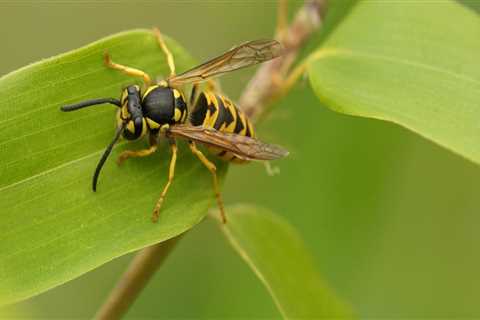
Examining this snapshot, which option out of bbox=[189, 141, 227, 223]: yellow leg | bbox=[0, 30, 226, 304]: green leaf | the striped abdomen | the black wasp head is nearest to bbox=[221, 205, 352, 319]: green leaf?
bbox=[189, 141, 227, 223]: yellow leg

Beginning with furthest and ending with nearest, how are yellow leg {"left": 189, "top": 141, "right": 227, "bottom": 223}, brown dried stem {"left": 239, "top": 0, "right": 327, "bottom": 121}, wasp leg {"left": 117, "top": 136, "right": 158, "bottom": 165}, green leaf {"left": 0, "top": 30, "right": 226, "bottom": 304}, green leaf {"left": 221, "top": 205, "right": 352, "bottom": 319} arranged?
brown dried stem {"left": 239, "top": 0, "right": 327, "bottom": 121} → green leaf {"left": 221, "top": 205, "right": 352, "bottom": 319} → yellow leg {"left": 189, "top": 141, "right": 227, "bottom": 223} → wasp leg {"left": 117, "top": 136, "right": 158, "bottom": 165} → green leaf {"left": 0, "top": 30, "right": 226, "bottom": 304}

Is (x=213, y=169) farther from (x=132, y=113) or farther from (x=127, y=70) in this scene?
(x=127, y=70)

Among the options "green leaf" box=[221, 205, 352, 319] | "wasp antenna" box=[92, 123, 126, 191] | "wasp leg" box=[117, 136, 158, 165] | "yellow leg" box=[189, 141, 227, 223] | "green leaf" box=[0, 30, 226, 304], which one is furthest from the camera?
"green leaf" box=[221, 205, 352, 319]

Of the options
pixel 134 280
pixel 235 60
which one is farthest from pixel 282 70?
pixel 134 280

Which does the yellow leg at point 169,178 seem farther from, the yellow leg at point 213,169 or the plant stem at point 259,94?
the plant stem at point 259,94

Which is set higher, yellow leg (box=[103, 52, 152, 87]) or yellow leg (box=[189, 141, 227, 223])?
yellow leg (box=[103, 52, 152, 87])

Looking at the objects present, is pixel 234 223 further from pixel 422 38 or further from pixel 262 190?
pixel 262 190

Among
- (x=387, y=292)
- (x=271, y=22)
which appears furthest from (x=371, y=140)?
(x=271, y=22)

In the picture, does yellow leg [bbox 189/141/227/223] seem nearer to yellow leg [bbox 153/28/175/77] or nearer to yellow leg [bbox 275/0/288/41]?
yellow leg [bbox 153/28/175/77]
